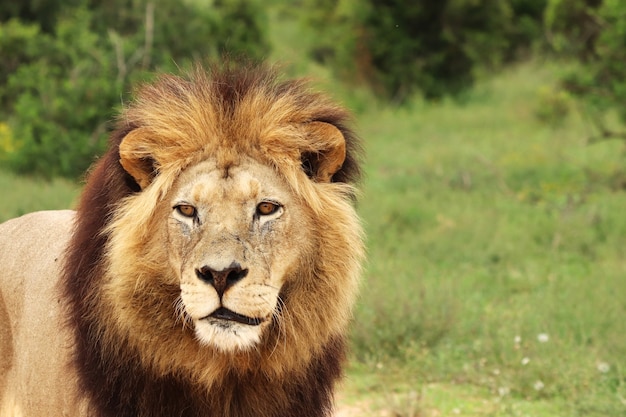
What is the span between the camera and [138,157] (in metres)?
3.13

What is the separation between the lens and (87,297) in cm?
316

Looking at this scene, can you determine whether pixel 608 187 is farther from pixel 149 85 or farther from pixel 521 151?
pixel 149 85

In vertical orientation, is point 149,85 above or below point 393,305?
above

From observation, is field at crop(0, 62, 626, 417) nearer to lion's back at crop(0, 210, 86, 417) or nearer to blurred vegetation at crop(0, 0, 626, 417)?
blurred vegetation at crop(0, 0, 626, 417)

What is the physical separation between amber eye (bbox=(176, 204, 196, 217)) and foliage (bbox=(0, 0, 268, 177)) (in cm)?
512

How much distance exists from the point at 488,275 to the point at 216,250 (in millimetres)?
5419

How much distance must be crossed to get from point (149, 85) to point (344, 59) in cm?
1614

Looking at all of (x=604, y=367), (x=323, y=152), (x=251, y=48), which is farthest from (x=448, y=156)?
(x=323, y=152)

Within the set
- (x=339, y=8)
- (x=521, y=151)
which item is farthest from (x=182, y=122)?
(x=339, y=8)

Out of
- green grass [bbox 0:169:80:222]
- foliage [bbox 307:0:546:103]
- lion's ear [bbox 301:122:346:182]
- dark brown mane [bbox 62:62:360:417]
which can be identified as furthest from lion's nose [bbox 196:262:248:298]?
foliage [bbox 307:0:546:103]

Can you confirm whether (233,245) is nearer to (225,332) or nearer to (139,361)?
(225,332)

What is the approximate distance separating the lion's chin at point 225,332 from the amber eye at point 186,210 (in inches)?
13.1

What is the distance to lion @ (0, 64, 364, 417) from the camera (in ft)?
9.84

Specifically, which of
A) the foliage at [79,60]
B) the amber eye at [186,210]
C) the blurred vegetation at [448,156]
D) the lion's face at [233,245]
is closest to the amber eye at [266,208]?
the lion's face at [233,245]
